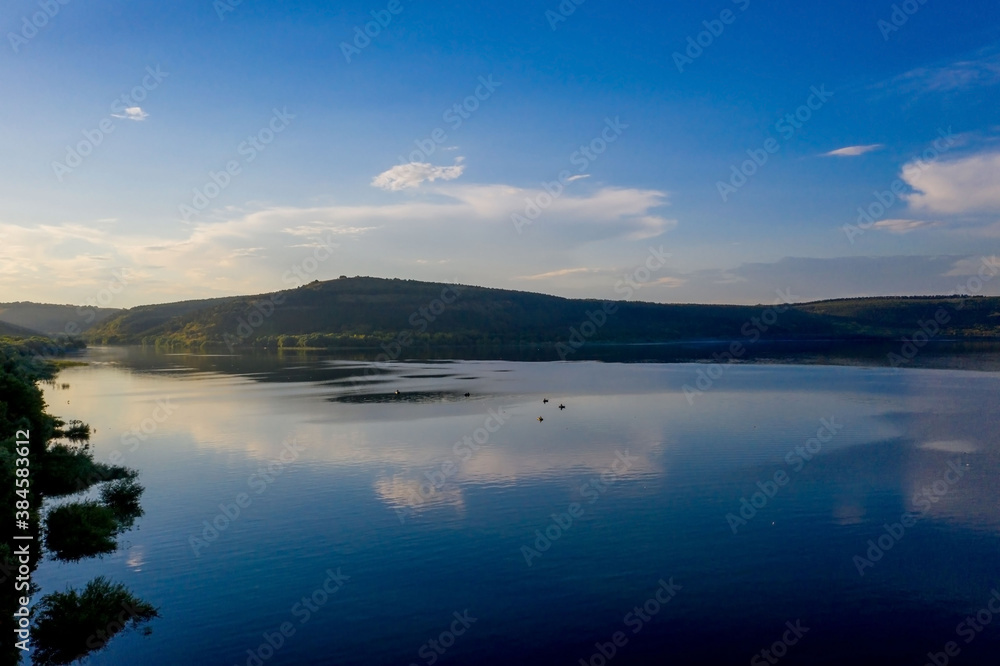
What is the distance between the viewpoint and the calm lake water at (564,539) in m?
16.6

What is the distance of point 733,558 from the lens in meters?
21.7

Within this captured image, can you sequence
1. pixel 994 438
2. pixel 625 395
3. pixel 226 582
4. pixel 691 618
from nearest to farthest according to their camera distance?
pixel 691 618 < pixel 226 582 < pixel 994 438 < pixel 625 395

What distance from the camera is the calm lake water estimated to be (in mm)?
16625

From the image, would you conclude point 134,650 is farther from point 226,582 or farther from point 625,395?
point 625,395

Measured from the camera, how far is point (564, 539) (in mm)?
23469

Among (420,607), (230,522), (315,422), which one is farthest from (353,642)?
(315,422)

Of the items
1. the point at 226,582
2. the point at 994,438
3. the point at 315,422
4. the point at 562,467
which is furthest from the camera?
the point at 315,422

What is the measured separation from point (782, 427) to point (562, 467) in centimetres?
1949

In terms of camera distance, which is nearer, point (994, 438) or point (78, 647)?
point (78, 647)

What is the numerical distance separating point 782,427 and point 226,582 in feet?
123

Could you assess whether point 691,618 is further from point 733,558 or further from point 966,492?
point 966,492

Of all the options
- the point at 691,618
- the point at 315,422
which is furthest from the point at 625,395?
the point at 691,618

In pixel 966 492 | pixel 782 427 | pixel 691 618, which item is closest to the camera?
pixel 691 618

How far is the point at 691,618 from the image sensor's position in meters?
17.5
